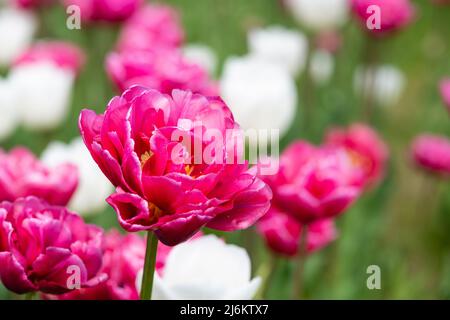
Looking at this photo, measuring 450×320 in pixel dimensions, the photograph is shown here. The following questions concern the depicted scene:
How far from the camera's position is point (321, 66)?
1.85 metres

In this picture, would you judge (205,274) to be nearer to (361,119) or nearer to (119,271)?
(119,271)

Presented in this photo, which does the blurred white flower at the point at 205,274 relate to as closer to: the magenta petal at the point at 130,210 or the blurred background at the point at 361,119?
the magenta petal at the point at 130,210

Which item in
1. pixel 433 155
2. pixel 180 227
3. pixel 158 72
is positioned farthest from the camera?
pixel 433 155

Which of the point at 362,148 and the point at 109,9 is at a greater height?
the point at 109,9

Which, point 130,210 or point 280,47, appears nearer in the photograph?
point 130,210

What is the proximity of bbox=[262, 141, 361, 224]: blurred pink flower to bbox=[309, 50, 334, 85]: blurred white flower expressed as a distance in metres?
0.92

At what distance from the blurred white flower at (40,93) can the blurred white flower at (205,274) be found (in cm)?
60

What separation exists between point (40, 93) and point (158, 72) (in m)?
0.25

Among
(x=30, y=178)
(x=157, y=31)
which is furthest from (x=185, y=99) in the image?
(x=157, y=31)

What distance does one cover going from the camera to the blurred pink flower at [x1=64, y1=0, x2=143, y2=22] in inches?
55.0

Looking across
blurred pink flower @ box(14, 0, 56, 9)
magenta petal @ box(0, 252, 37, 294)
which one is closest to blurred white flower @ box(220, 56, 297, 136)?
magenta petal @ box(0, 252, 37, 294)

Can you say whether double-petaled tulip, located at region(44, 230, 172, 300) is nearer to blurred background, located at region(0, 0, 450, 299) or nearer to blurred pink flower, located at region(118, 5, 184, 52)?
blurred background, located at region(0, 0, 450, 299)

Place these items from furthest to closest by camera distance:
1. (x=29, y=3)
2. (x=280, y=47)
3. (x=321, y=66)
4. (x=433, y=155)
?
(x=321, y=66), (x=29, y=3), (x=280, y=47), (x=433, y=155)

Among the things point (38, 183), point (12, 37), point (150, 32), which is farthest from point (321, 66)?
point (38, 183)
